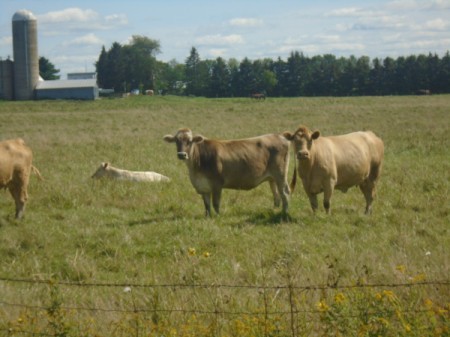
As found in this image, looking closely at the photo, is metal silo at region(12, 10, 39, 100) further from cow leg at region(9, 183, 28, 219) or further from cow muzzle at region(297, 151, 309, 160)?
cow muzzle at region(297, 151, 309, 160)

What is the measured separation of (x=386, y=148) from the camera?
859 inches

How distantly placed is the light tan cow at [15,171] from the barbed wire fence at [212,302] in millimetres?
4681

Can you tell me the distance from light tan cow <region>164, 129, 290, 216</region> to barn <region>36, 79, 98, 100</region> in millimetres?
77781

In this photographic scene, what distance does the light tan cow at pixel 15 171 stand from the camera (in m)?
12.1

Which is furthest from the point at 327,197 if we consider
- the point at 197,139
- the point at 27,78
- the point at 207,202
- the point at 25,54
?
the point at 25,54

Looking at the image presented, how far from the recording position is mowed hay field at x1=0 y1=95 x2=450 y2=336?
18.6ft

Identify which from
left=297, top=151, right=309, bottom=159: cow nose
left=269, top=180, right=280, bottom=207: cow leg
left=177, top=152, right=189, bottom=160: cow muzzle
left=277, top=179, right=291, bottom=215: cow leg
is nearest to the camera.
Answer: left=297, top=151, right=309, bottom=159: cow nose

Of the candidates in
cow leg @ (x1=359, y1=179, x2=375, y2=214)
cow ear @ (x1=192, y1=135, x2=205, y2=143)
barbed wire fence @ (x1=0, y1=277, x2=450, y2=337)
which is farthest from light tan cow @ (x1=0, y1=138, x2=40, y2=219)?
cow leg @ (x1=359, y1=179, x2=375, y2=214)

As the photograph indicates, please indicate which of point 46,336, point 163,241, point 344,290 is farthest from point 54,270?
point 344,290

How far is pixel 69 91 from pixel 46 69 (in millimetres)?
30699

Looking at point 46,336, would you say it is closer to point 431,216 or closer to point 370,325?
point 370,325

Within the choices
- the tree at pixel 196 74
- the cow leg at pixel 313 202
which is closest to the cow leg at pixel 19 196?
the cow leg at pixel 313 202

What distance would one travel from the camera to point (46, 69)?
117625 millimetres

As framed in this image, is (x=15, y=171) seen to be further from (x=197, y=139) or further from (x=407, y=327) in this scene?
(x=407, y=327)
